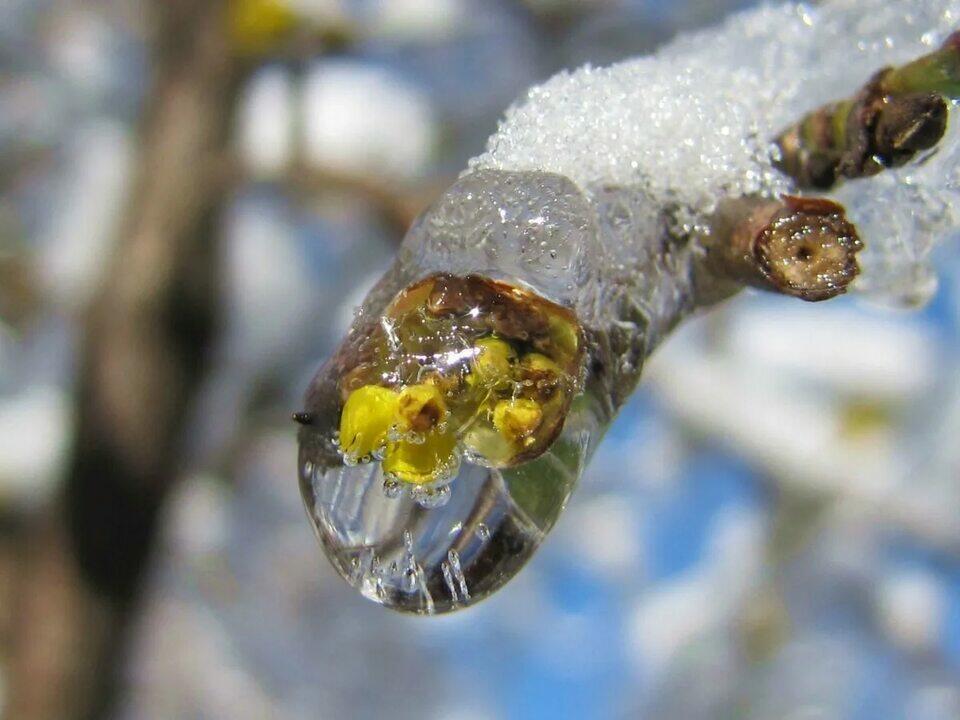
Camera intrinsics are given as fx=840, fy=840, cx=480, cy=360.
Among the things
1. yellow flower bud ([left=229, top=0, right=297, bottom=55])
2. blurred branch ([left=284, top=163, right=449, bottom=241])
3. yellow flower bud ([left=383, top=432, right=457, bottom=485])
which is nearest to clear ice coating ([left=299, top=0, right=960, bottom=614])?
yellow flower bud ([left=383, top=432, right=457, bottom=485])

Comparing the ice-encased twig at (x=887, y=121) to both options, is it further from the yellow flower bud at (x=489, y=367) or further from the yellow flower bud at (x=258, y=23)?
the yellow flower bud at (x=258, y=23)

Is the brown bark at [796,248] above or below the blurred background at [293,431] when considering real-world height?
below

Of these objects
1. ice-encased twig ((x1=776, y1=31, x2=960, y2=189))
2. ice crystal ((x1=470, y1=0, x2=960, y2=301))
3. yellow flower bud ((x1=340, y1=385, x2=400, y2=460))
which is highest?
ice crystal ((x1=470, y1=0, x2=960, y2=301))

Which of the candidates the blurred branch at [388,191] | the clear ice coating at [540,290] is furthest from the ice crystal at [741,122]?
the blurred branch at [388,191]

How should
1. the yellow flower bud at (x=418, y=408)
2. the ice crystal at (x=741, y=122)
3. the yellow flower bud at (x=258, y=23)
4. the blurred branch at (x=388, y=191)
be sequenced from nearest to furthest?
the yellow flower bud at (x=418, y=408)
the ice crystal at (x=741, y=122)
the blurred branch at (x=388, y=191)
the yellow flower bud at (x=258, y=23)

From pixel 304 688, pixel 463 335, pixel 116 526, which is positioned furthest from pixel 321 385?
pixel 304 688

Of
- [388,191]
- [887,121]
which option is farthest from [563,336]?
[388,191]

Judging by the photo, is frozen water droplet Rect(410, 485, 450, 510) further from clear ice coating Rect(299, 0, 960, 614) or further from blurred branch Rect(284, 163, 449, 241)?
blurred branch Rect(284, 163, 449, 241)
